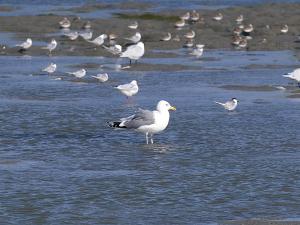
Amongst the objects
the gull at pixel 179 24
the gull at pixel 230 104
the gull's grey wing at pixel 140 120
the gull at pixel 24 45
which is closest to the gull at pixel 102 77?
the gull at pixel 230 104

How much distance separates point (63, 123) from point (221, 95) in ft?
16.4

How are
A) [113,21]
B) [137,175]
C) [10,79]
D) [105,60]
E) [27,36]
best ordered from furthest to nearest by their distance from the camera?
[113,21] < [27,36] < [105,60] < [10,79] < [137,175]

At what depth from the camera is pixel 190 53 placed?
31922mm

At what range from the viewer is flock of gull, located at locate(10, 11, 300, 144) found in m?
16.7

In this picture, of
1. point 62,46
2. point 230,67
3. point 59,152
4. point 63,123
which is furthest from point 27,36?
point 59,152

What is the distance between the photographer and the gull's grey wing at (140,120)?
16.6 m

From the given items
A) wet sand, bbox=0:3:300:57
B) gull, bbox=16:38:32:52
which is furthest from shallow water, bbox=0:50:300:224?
wet sand, bbox=0:3:300:57

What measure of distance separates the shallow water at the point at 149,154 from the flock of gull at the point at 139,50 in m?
0.30

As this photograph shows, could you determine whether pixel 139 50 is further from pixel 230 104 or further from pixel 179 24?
pixel 179 24

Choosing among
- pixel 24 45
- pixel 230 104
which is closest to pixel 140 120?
pixel 230 104

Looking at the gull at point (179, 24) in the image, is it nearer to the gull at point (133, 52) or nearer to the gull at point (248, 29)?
the gull at point (248, 29)

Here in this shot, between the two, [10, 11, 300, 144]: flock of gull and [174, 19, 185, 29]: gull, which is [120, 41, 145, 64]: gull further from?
[174, 19, 185, 29]: gull

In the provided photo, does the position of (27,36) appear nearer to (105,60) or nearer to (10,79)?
(105,60)

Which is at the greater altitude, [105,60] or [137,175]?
[137,175]
